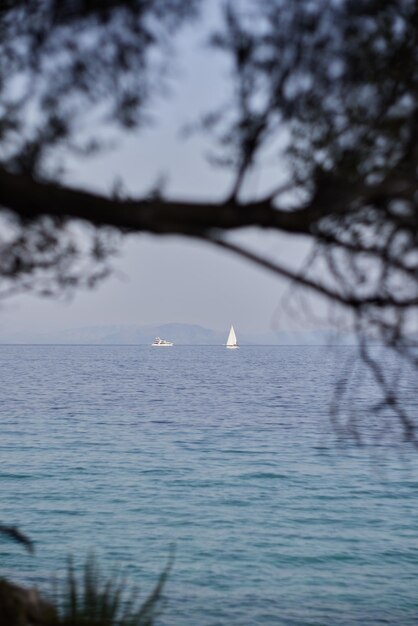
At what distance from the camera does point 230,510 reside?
19.1 metres

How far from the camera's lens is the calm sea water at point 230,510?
1201 centimetres

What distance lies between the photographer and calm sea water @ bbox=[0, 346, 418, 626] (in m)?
12.0

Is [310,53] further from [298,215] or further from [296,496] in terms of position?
[296,496]

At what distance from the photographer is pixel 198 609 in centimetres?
1148

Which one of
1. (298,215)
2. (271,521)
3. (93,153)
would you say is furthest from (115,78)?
(271,521)

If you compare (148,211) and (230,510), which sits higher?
(148,211)

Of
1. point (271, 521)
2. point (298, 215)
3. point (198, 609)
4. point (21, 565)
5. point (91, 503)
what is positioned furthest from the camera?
point (91, 503)

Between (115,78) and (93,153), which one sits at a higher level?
(115,78)

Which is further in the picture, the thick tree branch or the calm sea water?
the calm sea water

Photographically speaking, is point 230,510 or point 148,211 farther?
point 230,510

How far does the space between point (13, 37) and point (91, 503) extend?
17.3 m

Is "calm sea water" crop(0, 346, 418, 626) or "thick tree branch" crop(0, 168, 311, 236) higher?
"thick tree branch" crop(0, 168, 311, 236)

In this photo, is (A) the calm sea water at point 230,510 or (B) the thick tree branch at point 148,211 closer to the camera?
(B) the thick tree branch at point 148,211

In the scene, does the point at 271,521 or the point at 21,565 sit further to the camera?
the point at 271,521
